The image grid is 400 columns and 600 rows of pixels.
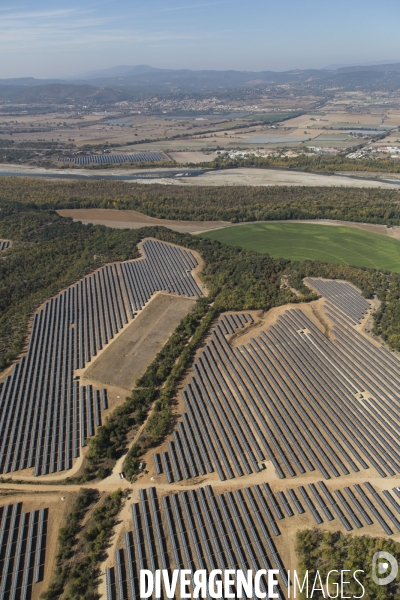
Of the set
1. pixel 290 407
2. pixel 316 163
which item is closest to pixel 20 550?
pixel 290 407

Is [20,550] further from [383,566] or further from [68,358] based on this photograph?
[383,566]

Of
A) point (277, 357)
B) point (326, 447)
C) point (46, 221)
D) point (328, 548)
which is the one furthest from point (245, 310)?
point (46, 221)

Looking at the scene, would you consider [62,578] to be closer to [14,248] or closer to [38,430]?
[38,430]

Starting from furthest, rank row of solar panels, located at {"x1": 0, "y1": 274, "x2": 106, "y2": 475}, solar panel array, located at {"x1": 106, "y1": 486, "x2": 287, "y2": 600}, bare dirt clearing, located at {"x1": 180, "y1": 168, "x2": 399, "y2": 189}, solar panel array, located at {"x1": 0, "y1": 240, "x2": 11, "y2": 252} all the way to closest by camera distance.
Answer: bare dirt clearing, located at {"x1": 180, "y1": 168, "x2": 399, "y2": 189}
solar panel array, located at {"x1": 0, "y1": 240, "x2": 11, "y2": 252}
row of solar panels, located at {"x1": 0, "y1": 274, "x2": 106, "y2": 475}
solar panel array, located at {"x1": 106, "y1": 486, "x2": 287, "y2": 600}

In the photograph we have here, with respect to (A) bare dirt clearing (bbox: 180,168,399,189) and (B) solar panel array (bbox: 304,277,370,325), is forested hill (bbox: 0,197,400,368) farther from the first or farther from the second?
(A) bare dirt clearing (bbox: 180,168,399,189)

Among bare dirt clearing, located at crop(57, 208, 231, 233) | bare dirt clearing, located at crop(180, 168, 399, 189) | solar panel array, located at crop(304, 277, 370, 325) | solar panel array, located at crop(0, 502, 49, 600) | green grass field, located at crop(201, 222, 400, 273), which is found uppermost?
bare dirt clearing, located at crop(180, 168, 399, 189)

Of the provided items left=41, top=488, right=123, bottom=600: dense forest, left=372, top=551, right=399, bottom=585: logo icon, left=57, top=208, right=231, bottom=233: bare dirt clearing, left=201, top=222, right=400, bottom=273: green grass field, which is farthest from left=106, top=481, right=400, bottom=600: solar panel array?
left=57, top=208, right=231, bottom=233: bare dirt clearing

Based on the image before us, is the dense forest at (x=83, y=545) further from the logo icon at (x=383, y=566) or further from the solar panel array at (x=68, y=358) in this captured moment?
the logo icon at (x=383, y=566)
